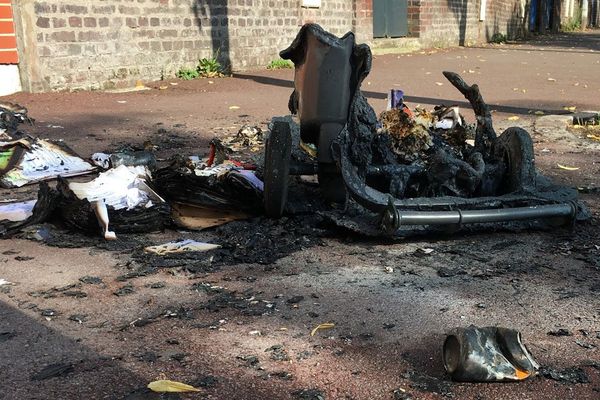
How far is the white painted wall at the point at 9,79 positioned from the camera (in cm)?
927

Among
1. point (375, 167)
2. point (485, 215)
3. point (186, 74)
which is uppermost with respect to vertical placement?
point (186, 74)

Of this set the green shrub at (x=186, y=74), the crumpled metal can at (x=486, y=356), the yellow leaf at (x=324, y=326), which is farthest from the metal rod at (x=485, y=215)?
the green shrub at (x=186, y=74)

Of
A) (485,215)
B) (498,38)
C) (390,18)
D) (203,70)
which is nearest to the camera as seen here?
(485,215)

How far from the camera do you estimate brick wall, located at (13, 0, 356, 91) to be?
956cm

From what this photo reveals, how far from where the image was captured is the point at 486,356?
84.4 inches

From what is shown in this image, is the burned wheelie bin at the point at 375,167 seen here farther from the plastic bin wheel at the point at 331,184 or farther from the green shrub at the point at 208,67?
the green shrub at the point at 208,67

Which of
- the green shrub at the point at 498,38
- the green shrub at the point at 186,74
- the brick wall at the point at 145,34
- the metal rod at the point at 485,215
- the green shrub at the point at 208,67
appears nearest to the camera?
the metal rod at the point at 485,215

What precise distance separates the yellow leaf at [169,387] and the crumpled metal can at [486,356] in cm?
85

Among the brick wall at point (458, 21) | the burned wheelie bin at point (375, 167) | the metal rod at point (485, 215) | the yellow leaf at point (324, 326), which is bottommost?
the yellow leaf at point (324, 326)

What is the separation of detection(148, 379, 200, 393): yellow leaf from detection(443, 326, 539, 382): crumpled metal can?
85 cm

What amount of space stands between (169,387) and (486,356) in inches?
40.4

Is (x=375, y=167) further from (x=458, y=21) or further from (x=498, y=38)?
(x=498, y=38)

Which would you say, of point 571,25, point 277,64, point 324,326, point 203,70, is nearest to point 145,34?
point 203,70

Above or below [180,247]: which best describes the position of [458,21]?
above
